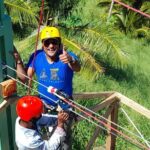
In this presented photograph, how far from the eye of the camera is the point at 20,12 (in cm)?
1012

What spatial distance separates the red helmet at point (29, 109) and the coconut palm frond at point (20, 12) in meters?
6.06

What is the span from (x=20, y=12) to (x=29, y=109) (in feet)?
20.6

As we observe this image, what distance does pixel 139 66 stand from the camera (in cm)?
1316

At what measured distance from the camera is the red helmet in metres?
4.09

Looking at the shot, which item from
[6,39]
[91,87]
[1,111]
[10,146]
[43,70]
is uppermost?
[6,39]

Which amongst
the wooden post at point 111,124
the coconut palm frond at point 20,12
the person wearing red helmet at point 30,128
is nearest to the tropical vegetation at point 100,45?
the coconut palm frond at point 20,12

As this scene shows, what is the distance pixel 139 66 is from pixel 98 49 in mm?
3559

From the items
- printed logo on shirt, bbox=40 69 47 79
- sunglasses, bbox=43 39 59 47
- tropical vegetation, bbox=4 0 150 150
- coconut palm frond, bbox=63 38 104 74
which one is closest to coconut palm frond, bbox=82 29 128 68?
tropical vegetation, bbox=4 0 150 150

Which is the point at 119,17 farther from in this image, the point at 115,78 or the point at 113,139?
the point at 113,139

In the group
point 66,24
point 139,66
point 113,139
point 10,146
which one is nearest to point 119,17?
point 139,66

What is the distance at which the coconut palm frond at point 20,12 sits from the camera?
10062mm

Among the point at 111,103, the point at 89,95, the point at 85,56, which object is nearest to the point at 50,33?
the point at 89,95

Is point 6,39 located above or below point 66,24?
above

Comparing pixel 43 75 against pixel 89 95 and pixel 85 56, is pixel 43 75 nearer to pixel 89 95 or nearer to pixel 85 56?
pixel 89 95
